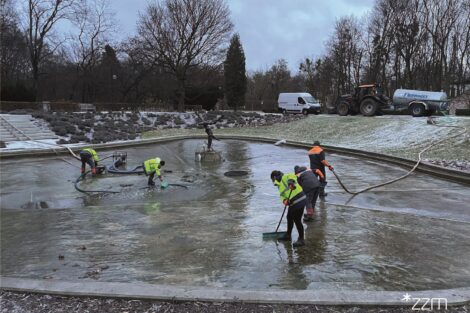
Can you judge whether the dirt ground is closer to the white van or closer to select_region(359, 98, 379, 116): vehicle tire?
select_region(359, 98, 379, 116): vehicle tire

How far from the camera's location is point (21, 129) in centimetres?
2489

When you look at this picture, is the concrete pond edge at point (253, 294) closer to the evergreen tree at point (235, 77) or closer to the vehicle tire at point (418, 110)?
the vehicle tire at point (418, 110)

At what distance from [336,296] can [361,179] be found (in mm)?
9650

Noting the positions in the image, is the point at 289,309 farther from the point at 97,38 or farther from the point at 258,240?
the point at 97,38

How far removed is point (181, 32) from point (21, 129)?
889 inches

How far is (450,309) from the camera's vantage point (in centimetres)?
439

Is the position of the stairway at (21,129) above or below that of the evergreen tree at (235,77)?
below

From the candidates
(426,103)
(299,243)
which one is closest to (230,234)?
(299,243)

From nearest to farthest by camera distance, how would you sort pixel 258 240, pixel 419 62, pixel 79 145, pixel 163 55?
pixel 258 240
pixel 79 145
pixel 163 55
pixel 419 62

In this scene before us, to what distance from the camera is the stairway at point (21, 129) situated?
23.5m

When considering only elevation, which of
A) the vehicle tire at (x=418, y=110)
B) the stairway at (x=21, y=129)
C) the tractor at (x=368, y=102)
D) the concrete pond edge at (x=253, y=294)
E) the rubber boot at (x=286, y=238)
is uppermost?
the tractor at (x=368, y=102)

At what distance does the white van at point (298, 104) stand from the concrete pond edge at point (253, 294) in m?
37.2

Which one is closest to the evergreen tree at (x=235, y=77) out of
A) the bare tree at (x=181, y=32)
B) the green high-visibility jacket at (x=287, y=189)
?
the bare tree at (x=181, y=32)

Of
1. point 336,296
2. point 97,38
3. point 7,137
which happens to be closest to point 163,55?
point 97,38
